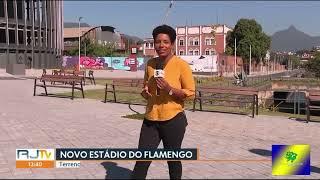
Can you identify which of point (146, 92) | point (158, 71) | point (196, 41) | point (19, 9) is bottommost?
point (146, 92)

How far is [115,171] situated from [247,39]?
96.6 metres

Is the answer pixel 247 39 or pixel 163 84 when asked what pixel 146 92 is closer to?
pixel 163 84

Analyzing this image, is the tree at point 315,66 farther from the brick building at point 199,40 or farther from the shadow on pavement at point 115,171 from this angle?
the shadow on pavement at point 115,171

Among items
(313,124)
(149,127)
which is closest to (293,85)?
(313,124)

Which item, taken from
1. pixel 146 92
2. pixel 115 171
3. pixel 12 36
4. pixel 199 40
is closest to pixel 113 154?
pixel 146 92

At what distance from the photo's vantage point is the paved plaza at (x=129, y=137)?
22.6ft

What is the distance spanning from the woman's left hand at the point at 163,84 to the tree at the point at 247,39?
96.0 m

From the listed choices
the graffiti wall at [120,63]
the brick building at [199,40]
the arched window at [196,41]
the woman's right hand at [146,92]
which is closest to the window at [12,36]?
the graffiti wall at [120,63]

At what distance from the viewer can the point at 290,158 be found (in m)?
5.27

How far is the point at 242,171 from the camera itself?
23.1 ft

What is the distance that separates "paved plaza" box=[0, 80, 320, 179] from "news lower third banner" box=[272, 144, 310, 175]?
0.69 metres

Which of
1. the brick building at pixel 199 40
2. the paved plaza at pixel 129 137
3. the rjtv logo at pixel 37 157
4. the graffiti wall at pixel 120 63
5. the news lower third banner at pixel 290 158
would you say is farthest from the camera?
the brick building at pixel 199 40

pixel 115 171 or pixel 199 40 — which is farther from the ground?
pixel 199 40

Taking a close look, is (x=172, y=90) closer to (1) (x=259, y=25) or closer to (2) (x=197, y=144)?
(2) (x=197, y=144)
